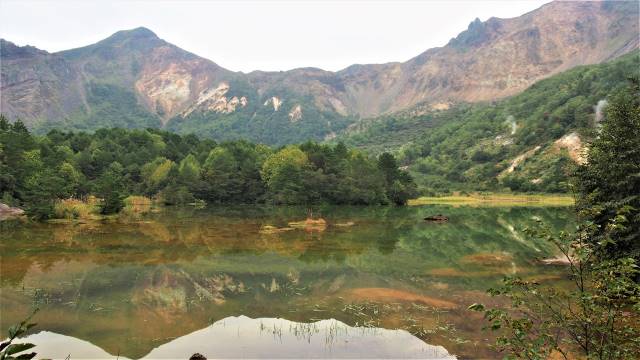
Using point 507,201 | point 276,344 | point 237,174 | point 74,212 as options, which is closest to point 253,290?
point 276,344

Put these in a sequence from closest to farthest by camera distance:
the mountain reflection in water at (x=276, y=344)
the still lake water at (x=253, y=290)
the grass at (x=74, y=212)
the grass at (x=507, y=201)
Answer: the mountain reflection in water at (x=276, y=344), the still lake water at (x=253, y=290), the grass at (x=74, y=212), the grass at (x=507, y=201)

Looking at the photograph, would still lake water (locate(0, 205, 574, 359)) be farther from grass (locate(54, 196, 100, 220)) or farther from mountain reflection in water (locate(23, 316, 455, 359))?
grass (locate(54, 196, 100, 220))

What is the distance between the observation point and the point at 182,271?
3519 centimetres

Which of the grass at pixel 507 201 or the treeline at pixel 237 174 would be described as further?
the grass at pixel 507 201

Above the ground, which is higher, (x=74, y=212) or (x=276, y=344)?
(x=276, y=344)

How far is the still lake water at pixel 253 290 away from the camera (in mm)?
19594

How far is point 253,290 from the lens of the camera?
29.4 m

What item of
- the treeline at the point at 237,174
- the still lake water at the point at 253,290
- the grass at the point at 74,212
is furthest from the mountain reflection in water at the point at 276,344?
the treeline at the point at 237,174

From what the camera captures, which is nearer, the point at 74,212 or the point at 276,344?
the point at 276,344

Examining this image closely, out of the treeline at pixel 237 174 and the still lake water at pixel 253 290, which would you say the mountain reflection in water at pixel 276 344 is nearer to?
the still lake water at pixel 253 290

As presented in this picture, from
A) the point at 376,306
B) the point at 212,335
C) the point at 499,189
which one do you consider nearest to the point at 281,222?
the point at 376,306

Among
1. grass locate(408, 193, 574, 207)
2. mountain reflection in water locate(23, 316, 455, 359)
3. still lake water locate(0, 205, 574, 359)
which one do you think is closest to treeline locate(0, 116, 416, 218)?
grass locate(408, 193, 574, 207)

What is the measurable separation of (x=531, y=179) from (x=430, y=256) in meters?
152

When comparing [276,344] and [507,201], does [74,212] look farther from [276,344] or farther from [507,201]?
[507,201]
